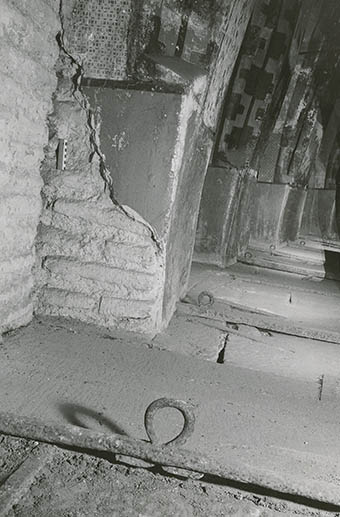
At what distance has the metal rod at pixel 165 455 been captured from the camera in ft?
3.89

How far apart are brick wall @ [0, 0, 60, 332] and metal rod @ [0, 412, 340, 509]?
3.31 ft

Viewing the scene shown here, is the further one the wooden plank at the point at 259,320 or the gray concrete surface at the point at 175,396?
the wooden plank at the point at 259,320

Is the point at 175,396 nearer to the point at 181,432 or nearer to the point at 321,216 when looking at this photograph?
the point at 181,432

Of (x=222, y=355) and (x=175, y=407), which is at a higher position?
(x=175, y=407)

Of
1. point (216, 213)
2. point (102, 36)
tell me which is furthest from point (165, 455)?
point (216, 213)

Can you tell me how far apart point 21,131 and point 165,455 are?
5.42 ft

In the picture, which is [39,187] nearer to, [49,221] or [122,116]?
[49,221]

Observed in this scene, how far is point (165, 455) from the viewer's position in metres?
1.23

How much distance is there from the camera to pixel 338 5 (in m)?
5.41

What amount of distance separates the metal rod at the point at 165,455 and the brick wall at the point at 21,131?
1009mm

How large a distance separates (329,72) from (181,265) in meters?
5.34

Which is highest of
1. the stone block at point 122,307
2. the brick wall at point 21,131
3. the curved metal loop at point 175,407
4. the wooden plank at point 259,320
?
the brick wall at point 21,131

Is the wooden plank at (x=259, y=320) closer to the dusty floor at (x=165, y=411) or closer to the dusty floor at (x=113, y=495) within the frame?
the dusty floor at (x=165, y=411)

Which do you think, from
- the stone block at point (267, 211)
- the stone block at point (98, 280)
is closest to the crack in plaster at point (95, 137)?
the stone block at point (98, 280)
